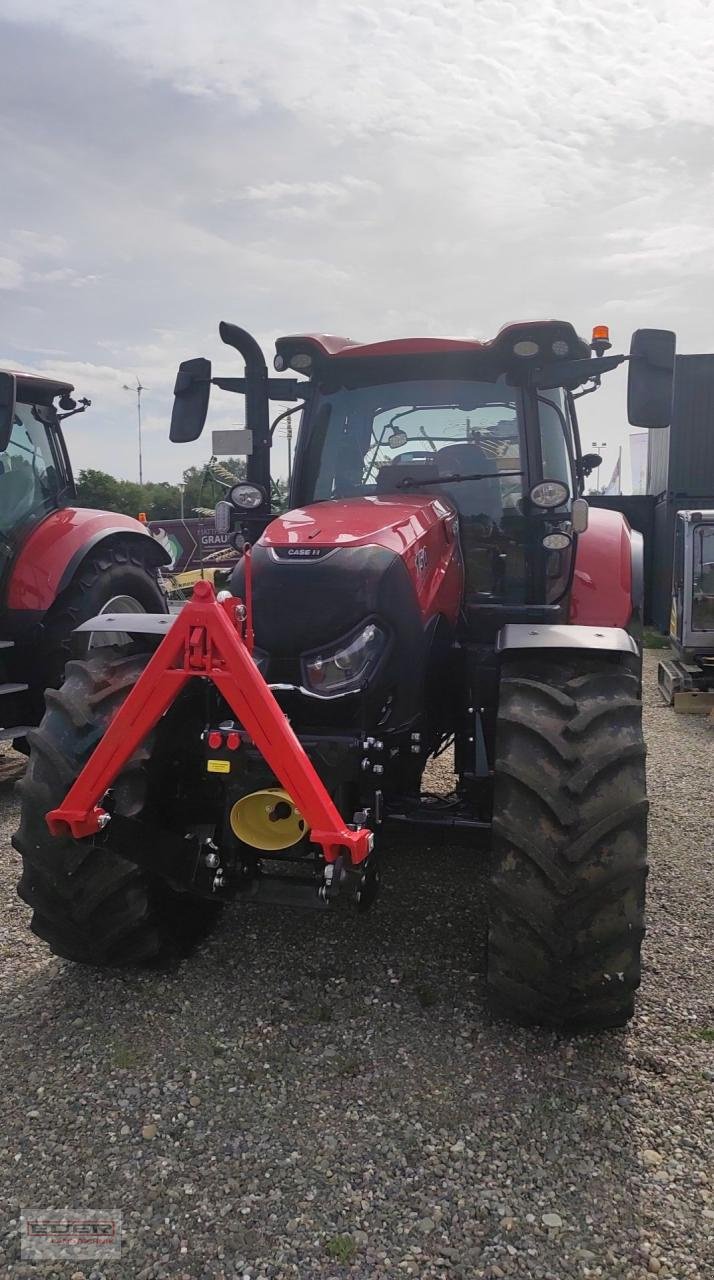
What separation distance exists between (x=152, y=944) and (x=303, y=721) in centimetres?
103

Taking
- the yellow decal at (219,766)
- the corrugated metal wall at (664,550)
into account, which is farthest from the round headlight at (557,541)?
the corrugated metal wall at (664,550)

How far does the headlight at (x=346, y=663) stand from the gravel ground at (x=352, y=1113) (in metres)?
1.15

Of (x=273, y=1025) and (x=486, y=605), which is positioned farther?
(x=486, y=605)

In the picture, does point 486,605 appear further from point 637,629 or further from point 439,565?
point 637,629

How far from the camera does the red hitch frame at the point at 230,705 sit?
240 centimetres

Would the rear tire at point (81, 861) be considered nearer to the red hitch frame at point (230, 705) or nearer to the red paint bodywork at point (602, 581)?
the red hitch frame at point (230, 705)

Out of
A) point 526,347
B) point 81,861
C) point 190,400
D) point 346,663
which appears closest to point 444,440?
point 526,347

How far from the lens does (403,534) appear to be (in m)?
3.04

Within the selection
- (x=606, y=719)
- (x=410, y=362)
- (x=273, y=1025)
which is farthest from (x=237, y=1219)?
(x=410, y=362)

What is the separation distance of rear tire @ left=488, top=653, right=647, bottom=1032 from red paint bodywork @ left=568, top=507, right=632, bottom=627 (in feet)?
4.77

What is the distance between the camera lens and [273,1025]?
2.86 metres

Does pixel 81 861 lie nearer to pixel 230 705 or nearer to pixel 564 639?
pixel 230 705

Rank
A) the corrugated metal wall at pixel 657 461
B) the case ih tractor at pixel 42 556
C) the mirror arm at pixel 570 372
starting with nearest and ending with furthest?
the mirror arm at pixel 570 372
the case ih tractor at pixel 42 556
the corrugated metal wall at pixel 657 461

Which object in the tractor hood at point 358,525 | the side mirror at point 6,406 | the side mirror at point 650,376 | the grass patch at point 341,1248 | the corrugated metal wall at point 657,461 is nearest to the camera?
the grass patch at point 341,1248
